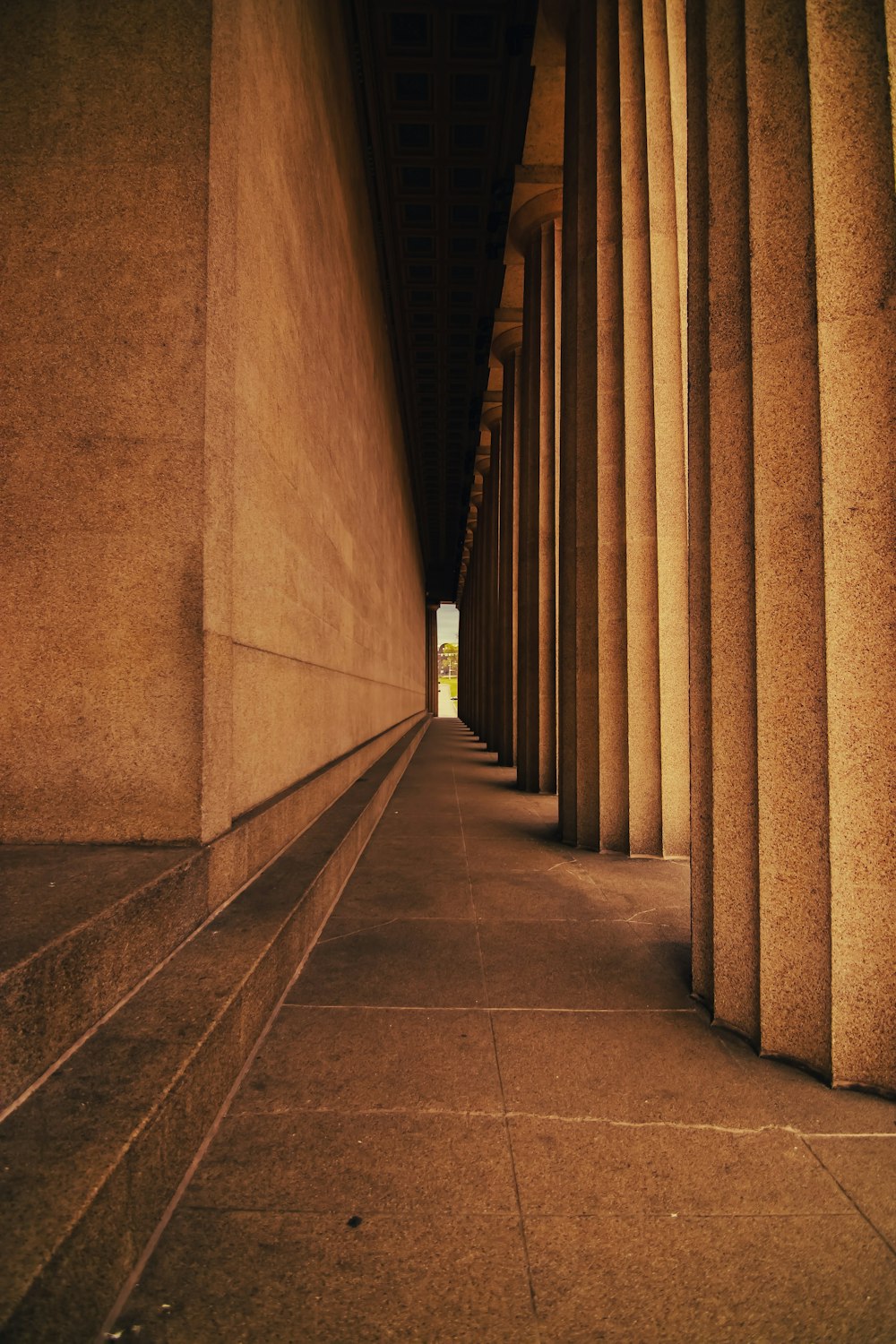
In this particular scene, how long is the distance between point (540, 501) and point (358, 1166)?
11.5 m

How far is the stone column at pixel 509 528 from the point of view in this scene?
15.8 m

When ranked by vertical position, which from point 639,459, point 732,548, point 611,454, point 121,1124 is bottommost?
point 121,1124

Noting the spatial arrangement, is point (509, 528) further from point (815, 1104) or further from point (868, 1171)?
point (868, 1171)

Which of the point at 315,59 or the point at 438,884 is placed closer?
the point at 438,884

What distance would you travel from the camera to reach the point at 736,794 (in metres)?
3.36

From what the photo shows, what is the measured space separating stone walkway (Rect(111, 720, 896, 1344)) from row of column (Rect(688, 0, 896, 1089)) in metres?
0.50

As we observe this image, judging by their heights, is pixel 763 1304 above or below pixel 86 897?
below

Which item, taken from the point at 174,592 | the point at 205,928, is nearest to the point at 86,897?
the point at 205,928

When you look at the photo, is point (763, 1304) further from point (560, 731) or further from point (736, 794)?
point (560, 731)

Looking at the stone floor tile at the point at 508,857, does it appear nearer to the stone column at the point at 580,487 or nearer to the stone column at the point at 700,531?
the stone column at the point at 580,487

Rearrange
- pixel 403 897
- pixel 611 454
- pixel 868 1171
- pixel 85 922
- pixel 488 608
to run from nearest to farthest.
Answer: pixel 868 1171 → pixel 85 922 → pixel 403 897 → pixel 611 454 → pixel 488 608

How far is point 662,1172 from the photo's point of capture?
2254mm

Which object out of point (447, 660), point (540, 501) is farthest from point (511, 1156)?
point (447, 660)

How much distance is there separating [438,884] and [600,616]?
11.1ft
